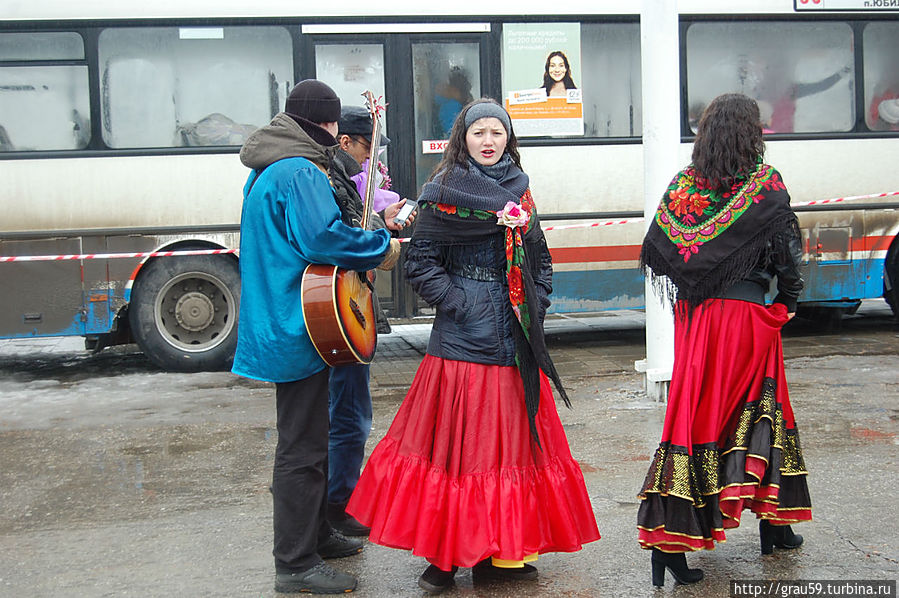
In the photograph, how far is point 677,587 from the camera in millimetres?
3748

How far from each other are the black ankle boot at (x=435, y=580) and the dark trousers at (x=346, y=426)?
0.78m

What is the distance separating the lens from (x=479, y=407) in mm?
3764

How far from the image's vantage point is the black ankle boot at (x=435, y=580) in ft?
12.3

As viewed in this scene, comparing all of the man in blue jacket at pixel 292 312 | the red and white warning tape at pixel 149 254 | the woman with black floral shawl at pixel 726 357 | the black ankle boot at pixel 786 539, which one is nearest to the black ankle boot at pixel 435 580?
the man in blue jacket at pixel 292 312

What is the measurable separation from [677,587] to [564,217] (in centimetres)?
560

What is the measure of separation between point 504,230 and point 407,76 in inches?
209

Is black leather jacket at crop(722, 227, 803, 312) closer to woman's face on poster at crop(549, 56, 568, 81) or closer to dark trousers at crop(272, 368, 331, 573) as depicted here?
dark trousers at crop(272, 368, 331, 573)

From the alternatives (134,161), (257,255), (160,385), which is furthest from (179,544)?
(134,161)

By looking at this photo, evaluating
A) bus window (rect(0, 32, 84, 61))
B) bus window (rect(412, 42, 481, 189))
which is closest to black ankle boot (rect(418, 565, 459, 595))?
bus window (rect(412, 42, 481, 189))

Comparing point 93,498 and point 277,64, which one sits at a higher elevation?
point 277,64

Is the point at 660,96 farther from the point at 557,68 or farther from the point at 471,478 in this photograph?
the point at 471,478

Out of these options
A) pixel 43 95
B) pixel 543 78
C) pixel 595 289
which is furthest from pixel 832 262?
pixel 43 95

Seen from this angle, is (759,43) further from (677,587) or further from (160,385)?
(677,587)

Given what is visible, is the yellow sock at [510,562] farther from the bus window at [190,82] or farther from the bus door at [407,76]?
the bus window at [190,82]
